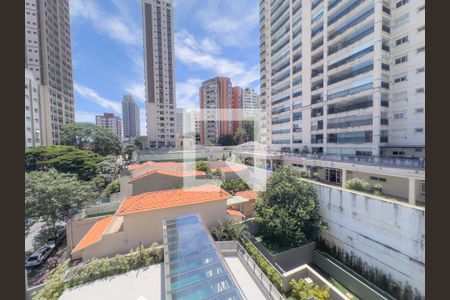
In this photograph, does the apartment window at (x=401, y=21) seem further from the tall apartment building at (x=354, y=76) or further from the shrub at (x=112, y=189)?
the shrub at (x=112, y=189)

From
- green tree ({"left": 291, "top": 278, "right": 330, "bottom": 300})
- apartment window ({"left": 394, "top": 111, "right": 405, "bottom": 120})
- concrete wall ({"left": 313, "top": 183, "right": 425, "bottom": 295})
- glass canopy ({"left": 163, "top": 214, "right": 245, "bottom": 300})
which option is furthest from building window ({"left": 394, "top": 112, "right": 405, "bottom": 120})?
glass canopy ({"left": 163, "top": 214, "right": 245, "bottom": 300})

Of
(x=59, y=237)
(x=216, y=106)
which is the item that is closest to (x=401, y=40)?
(x=59, y=237)

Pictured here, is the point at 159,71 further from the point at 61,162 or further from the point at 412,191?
the point at 412,191

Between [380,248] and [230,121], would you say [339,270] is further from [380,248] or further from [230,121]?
[230,121]

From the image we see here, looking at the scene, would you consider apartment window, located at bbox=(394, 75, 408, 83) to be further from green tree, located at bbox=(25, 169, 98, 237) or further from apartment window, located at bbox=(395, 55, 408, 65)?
green tree, located at bbox=(25, 169, 98, 237)

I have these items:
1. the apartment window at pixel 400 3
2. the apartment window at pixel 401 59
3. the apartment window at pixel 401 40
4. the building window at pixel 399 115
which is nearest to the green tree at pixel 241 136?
the building window at pixel 399 115

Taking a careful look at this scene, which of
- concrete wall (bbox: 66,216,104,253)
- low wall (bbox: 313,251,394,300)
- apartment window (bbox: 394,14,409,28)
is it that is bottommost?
low wall (bbox: 313,251,394,300)
